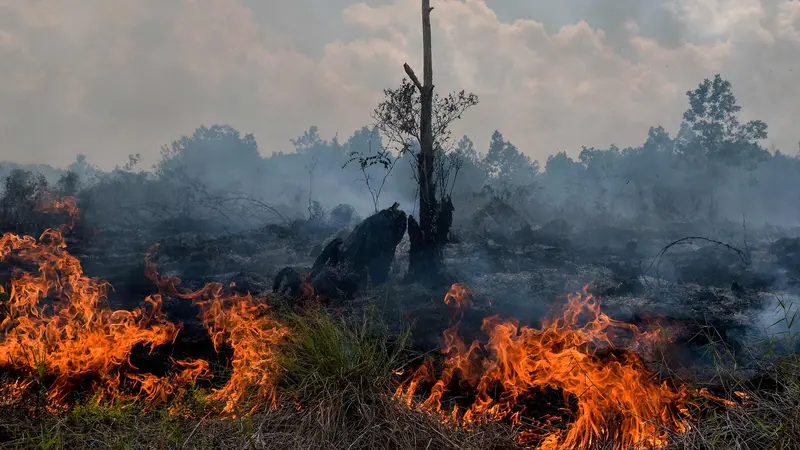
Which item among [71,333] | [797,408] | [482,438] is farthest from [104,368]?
[797,408]

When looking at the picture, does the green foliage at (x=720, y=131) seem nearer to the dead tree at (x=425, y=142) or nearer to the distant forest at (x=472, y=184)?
the distant forest at (x=472, y=184)

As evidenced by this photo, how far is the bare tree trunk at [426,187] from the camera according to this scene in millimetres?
12414

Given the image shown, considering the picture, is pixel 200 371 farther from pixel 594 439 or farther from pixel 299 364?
Answer: pixel 594 439

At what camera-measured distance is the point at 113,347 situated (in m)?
6.01

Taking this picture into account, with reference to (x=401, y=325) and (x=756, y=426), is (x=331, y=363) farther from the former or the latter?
(x=401, y=325)

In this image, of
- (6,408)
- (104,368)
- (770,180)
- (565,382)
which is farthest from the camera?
(770,180)

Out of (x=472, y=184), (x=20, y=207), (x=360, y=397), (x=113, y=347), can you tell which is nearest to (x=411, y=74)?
(x=113, y=347)

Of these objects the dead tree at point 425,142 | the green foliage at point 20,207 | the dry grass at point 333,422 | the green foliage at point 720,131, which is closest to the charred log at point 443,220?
the dead tree at point 425,142

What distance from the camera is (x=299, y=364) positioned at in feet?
14.0

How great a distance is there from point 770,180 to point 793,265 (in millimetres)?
39849

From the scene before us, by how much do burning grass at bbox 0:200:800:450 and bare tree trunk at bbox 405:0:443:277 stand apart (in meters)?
6.23

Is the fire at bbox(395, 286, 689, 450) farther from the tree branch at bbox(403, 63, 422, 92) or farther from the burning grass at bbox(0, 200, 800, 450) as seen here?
the tree branch at bbox(403, 63, 422, 92)

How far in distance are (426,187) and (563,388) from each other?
8247mm

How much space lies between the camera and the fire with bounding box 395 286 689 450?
4.26 meters
